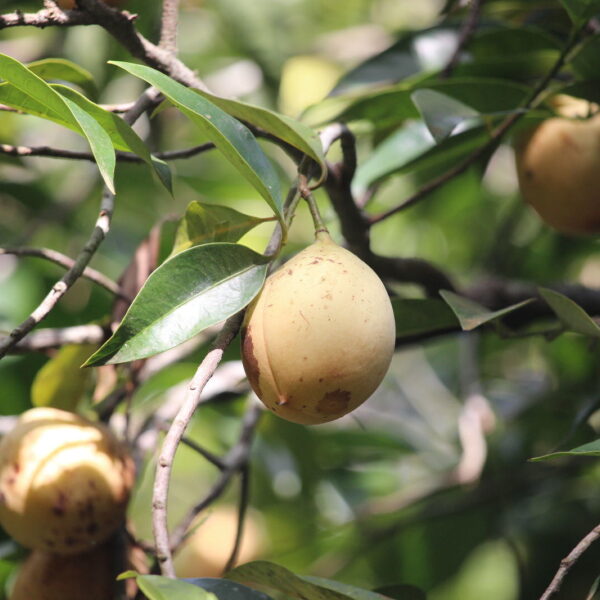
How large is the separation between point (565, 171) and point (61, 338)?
0.54 meters

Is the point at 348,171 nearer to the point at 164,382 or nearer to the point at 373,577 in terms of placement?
the point at 164,382

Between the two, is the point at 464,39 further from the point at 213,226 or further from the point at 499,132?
the point at 213,226

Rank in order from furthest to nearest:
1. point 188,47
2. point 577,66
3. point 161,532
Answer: point 188,47 → point 577,66 → point 161,532

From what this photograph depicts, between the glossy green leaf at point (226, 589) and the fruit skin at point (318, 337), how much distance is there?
0.11 metres

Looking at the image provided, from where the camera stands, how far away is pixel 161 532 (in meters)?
0.45

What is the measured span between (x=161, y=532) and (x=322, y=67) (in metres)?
1.53

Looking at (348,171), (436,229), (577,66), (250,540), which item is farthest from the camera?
(436,229)

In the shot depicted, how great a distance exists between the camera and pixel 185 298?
0.55m

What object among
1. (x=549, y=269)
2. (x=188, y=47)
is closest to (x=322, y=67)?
(x=188, y=47)

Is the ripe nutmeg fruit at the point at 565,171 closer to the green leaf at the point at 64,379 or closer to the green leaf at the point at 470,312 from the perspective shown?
the green leaf at the point at 470,312

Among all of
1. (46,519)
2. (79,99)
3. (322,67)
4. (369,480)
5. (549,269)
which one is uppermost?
(79,99)

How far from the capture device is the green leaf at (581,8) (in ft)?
2.69

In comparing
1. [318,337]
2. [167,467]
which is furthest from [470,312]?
[167,467]

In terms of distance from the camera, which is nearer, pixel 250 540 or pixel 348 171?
pixel 348 171
